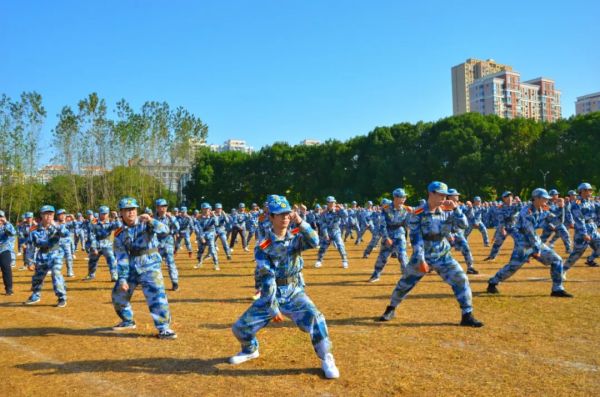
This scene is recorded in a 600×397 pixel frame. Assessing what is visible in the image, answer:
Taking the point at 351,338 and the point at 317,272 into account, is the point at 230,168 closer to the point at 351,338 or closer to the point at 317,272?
the point at 317,272

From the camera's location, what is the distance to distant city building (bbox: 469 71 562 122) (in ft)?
435

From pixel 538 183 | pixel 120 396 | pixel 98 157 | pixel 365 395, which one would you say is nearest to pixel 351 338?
pixel 365 395

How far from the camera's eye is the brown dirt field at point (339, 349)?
229 inches

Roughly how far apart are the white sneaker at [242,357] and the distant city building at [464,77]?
155m

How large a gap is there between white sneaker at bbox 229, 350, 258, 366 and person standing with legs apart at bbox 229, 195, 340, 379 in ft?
2.28

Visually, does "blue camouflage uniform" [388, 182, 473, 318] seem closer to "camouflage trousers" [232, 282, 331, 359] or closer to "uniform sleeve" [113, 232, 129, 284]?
"camouflage trousers" [232, 282, 331, 359]

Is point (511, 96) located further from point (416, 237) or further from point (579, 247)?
point (416, 237)

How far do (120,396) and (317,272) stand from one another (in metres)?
11.2

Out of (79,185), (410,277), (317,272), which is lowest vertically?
(317,272)

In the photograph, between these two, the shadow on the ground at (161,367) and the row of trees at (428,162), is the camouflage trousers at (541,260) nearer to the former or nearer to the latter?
the shadow on the ground at (161,367)

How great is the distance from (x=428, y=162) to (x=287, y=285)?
2045 inches

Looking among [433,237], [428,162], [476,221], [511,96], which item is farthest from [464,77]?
[433,237]

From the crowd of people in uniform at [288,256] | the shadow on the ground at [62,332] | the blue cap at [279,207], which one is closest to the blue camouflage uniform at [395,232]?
the crowd of people in uniform at [288,256]

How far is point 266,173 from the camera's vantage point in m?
71.0
